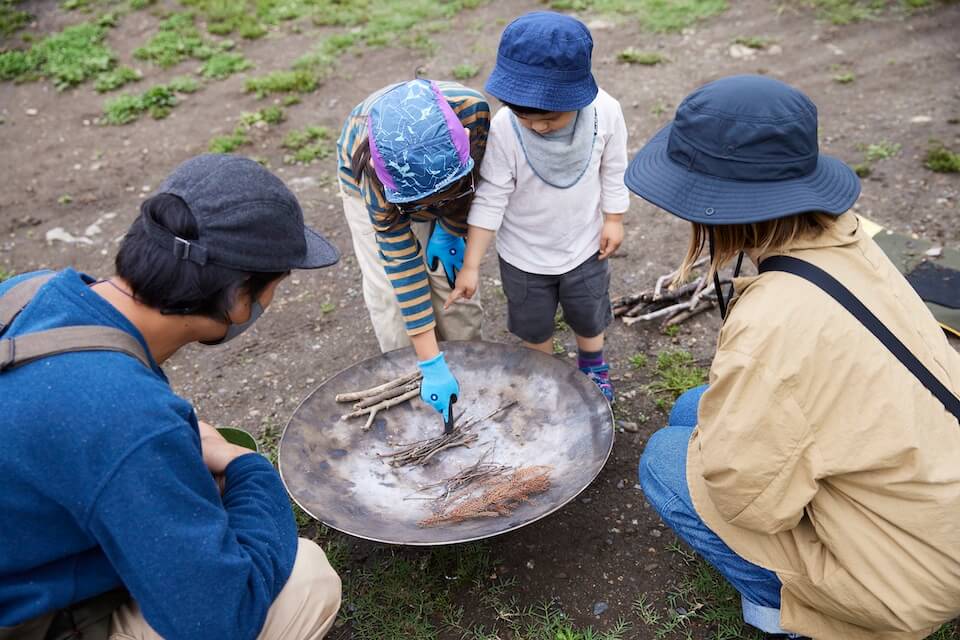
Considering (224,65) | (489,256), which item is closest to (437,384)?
(489,256)

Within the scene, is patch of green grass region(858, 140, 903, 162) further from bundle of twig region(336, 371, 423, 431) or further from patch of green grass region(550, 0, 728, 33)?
bundle of twig region(336, 371, 423, 431)

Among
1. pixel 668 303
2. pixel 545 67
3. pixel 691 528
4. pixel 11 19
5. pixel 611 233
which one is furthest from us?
pixel 11 19

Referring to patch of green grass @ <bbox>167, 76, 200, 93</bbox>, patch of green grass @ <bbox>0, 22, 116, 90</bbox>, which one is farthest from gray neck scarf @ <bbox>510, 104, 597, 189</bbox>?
patch of green grass @ <bbox>0, 22, 116, 90</bbox>

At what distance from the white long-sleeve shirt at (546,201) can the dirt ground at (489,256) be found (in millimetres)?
777

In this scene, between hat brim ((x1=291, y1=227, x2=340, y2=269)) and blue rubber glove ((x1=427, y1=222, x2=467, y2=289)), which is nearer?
hat brim ((x1=291, y1=227, x2=340, y2=269))

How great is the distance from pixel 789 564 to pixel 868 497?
0.28 meters

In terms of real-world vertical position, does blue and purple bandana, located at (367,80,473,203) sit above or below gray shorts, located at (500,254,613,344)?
above

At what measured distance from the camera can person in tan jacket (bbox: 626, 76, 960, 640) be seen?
162 cm

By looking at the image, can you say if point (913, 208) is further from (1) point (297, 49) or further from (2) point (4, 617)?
(1) point (297, 49)

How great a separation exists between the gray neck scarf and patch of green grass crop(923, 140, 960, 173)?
2.73m

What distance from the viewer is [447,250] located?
288cm

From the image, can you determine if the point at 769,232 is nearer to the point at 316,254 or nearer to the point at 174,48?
the point at 316,254

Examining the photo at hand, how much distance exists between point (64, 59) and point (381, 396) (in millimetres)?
5863

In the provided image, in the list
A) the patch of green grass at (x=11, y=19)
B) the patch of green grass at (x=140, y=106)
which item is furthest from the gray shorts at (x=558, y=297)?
the patch of green grass at (x=11, y=19)
